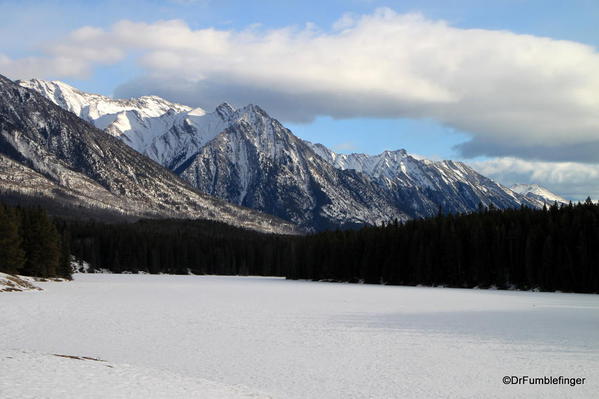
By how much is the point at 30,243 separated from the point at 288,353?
81858mm

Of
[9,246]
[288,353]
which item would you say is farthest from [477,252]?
[288,353]

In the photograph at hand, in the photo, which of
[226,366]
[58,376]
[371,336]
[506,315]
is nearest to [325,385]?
[226,366]

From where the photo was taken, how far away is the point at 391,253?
12988cm

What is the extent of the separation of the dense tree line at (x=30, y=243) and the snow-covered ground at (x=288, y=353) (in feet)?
142

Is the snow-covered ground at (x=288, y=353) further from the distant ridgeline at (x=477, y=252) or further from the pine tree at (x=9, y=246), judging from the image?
the distant ridgeline at (x=477, y=252)

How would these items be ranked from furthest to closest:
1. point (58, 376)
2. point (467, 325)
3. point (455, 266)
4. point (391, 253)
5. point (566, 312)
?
point (391, 253) < point (455, 266) < point (566, 312) < point (467, 325) < point (58, 376)

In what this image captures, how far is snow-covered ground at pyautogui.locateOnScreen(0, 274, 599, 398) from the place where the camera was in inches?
754

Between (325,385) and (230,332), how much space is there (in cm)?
1446

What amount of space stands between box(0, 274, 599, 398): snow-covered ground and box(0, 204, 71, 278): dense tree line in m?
43.3

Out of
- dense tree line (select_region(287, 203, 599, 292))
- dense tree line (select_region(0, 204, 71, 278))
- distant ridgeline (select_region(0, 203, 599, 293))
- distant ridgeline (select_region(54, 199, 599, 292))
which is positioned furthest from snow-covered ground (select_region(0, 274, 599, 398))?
distant ridgeline (select_region(54, 199, 599, 292))

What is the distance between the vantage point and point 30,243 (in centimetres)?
9675

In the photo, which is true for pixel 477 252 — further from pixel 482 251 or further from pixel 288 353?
pixel 288 353

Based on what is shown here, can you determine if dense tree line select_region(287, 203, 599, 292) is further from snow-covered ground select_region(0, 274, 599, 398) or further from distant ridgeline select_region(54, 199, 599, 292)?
snow-covered ground select_region(0, 274, 599, 398)

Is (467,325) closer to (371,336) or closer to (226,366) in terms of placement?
(371,336)
